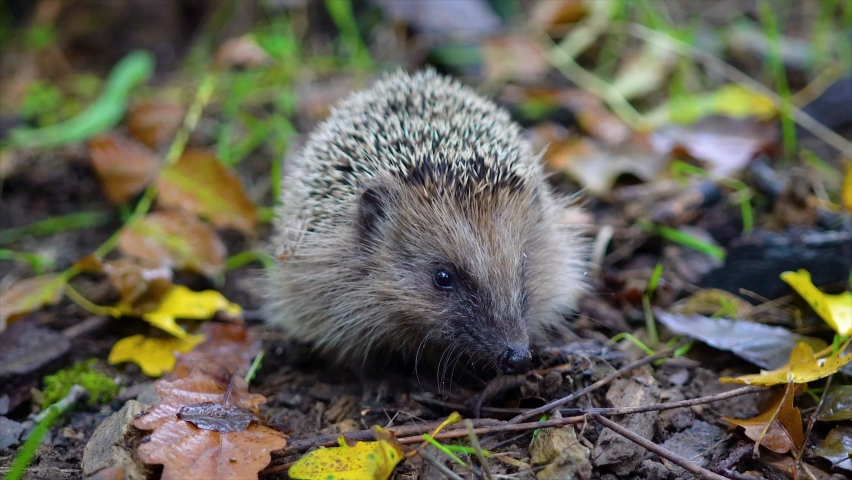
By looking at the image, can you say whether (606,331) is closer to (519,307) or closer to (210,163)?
(519,307)

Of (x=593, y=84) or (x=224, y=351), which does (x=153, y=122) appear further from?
(x=593, y=84)

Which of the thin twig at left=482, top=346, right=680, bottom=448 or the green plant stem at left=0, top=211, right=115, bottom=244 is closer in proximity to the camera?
the thin twig at left=482, top=346, right=680, bottom=448

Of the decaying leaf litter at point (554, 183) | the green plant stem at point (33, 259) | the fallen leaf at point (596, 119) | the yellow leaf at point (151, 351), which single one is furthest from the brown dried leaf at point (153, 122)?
the fallen leaf at point (596, 119)

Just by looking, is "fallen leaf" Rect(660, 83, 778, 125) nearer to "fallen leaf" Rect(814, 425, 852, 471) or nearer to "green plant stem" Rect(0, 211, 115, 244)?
"fallen leaf" Rect(814, 425, 852, 471)

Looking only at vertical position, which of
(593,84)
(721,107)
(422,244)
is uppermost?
(593,84)

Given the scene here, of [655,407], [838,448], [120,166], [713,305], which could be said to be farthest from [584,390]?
[120,166]

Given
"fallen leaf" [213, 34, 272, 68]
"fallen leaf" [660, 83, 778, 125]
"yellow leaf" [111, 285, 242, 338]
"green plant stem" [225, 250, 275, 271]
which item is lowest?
"yellow leaf" [111, 285, 242, 338]

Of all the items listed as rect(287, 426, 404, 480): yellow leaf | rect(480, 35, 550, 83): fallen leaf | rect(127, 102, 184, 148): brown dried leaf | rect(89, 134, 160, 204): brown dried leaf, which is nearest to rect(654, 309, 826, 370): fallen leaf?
rect(287, 426, 404, 480): yellow leaf
